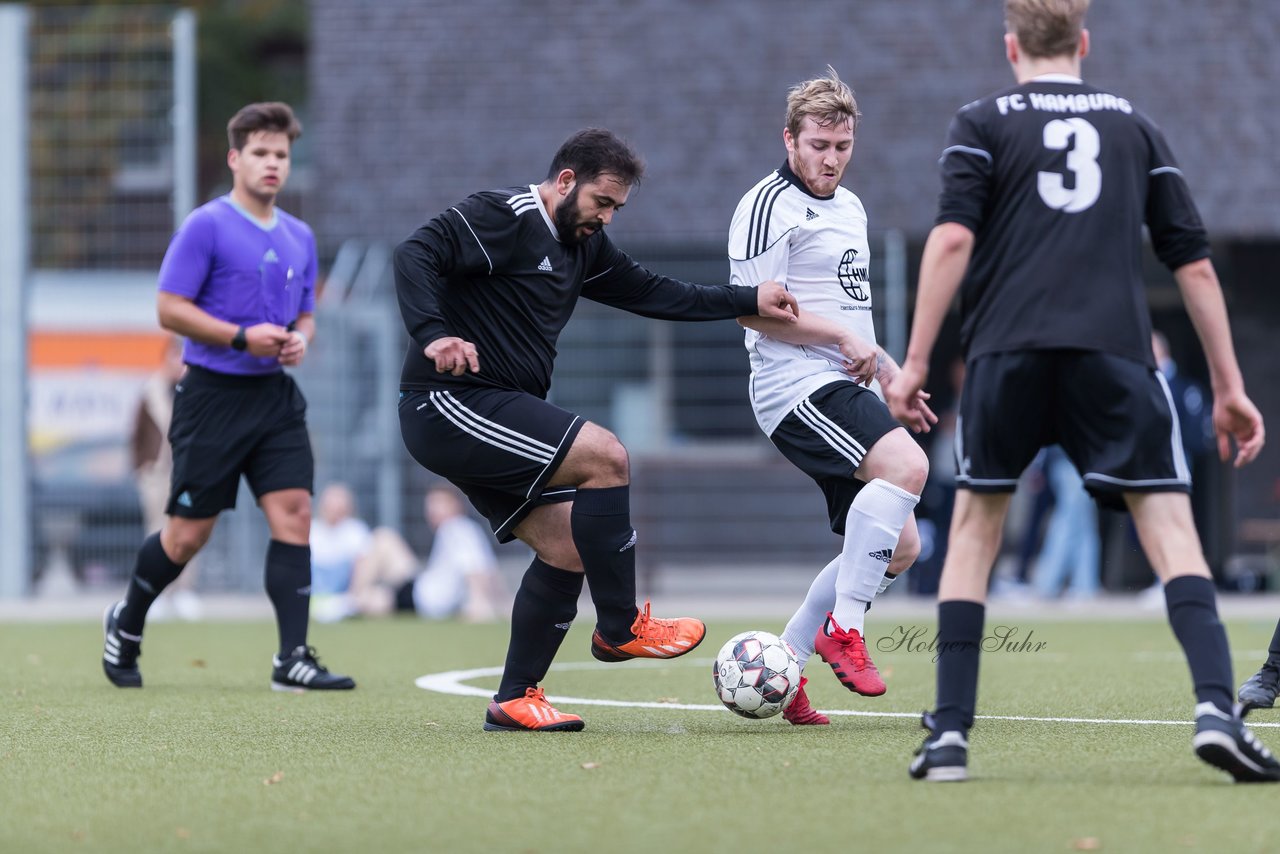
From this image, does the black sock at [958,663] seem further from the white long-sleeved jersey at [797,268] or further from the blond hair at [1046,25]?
the white long-sleeved jersey at [797,268]

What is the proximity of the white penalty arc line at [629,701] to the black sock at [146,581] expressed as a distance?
1.22 metres

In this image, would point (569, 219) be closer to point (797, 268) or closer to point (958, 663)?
point (797, 268)

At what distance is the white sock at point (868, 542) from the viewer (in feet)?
20.7

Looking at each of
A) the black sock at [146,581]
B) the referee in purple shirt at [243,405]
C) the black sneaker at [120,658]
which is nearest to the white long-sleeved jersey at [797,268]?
the referee in purple shirt at [243,405]

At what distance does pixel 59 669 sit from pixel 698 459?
33.2 feet

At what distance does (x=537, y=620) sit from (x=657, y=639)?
45 cm

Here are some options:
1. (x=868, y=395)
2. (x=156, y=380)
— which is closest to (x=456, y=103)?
(x=156, y=380)

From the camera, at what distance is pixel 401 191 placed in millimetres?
18828

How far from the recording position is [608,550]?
238 inches

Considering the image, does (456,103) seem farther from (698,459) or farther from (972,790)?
(972,790)

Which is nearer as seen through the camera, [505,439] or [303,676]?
[505,439]

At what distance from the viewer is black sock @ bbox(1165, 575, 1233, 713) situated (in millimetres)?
4535

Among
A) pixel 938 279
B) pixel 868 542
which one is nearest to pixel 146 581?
pixel 868 542

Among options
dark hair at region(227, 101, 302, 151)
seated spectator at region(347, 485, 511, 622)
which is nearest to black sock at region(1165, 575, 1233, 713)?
dark hair at region(227, 101, 302, 151)
